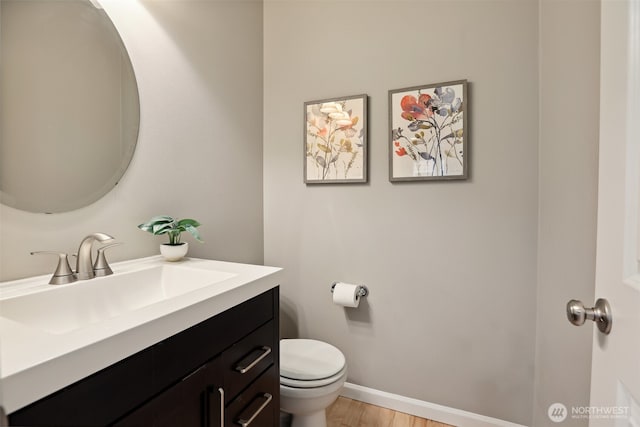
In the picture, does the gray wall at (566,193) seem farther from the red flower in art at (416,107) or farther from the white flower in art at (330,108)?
the white flower in art at (330,108)

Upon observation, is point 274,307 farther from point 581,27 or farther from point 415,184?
point 581,27

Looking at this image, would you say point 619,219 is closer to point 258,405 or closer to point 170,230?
point 258,405

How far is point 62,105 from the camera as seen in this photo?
1.03 metres

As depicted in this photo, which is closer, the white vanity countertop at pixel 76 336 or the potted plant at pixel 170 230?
the white vanity countertop at pixel 76 336

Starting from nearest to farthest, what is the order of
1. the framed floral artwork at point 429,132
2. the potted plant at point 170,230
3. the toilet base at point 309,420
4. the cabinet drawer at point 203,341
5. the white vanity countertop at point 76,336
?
the white vanity countertop at point 76,336 → the cabinet drawer at point 203,341 → the potted plant at point 170,230 → the toilet base at point 309,420 → the framed floral artwork at point 429,132

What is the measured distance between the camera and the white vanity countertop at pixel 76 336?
0.47 m

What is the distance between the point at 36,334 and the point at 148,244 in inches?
29.2

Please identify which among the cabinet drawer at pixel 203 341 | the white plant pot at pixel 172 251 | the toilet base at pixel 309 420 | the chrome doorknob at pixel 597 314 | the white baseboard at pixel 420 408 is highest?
the white plant pot at pixel 172 251

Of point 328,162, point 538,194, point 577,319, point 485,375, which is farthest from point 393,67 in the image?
point 485,375

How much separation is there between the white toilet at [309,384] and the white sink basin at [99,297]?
0.61 meters

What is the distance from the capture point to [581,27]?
993mm

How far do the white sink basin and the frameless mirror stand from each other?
30 centimetres

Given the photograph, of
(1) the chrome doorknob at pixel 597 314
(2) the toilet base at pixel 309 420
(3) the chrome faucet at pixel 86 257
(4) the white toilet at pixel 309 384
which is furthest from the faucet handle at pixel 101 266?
(1) the chrome doorknob at pixel 597 314

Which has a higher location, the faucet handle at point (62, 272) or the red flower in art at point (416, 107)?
the red flower in art at point (416, 107)
